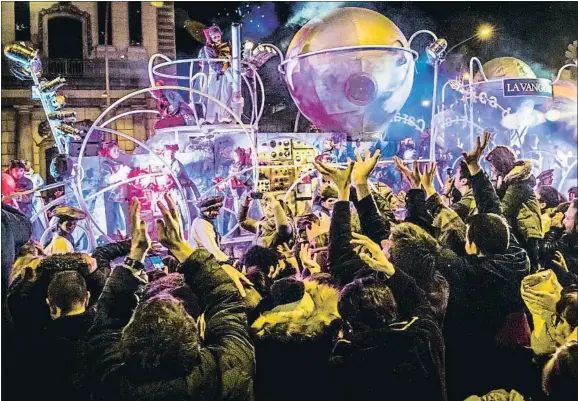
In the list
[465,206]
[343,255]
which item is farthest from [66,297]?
[465,206]

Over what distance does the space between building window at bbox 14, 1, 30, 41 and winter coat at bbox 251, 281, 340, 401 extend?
1.55 meters

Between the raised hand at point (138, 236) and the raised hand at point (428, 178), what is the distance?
49.5 inches

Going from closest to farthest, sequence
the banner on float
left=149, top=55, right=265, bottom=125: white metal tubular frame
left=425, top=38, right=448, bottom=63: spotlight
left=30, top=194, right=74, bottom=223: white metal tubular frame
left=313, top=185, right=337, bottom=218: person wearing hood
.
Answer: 1. left=30, top=194, right=74, bottom=223: white metal tubular frame
2. left=149, top=55, right=265, bottom=125: white metal tubular frame
3. left=313, top=185, right=337, bottom=218: person wearing hood
4. left=425, top=38, right=448, bottom=63: spotlight
5. the banner on float

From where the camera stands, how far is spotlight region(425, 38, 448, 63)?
9.86ft

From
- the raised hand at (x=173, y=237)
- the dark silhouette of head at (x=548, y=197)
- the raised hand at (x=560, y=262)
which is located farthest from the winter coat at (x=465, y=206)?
the raised hand at (x=173, y=237)

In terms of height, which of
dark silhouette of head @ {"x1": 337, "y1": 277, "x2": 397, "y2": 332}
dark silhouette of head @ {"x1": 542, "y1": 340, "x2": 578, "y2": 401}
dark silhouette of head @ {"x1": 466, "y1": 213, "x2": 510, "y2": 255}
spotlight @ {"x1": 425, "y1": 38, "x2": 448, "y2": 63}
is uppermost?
spotlight @ {"x1": 425, "y1": 38, "x2": 448, "y2": 63}

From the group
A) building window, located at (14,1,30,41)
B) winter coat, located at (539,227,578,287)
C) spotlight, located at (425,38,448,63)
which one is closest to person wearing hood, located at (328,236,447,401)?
winter coat, located at (539,227,578,287)

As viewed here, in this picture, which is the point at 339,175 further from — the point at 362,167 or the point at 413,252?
the point at 413,252

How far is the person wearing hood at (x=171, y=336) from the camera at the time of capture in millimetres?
2588

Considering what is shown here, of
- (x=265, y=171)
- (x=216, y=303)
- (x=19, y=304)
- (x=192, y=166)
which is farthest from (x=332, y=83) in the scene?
(x=19, y=304)

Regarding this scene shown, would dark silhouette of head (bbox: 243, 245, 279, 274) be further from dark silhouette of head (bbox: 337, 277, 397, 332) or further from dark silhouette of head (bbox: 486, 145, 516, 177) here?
dark silhouette of head (bbox: 486, 145, 516, 177)

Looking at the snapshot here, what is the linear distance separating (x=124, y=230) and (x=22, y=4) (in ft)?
3.41

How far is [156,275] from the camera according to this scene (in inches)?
107

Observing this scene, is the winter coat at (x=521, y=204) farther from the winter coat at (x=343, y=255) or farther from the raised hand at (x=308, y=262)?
the raised hand at (x=308, y=262)
